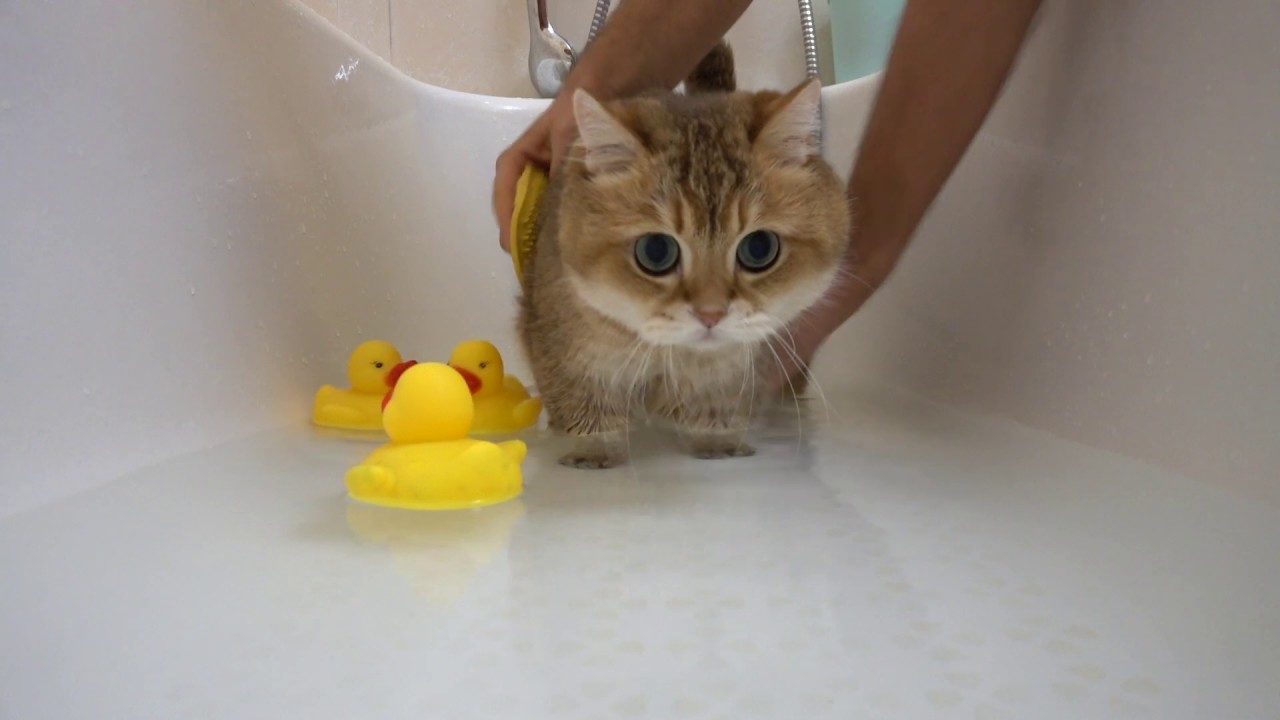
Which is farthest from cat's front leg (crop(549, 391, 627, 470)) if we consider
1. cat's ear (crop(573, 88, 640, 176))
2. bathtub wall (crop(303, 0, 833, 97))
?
bathtub wall (crop(303, 0, 833, 97))

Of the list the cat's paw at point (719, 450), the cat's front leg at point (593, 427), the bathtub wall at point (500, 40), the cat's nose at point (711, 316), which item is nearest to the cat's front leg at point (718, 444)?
the cat's paw at point (719, 450)

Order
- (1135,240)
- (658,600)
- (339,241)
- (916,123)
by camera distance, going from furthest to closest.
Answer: (339,241), (916,123), (1135,240), (658,600)

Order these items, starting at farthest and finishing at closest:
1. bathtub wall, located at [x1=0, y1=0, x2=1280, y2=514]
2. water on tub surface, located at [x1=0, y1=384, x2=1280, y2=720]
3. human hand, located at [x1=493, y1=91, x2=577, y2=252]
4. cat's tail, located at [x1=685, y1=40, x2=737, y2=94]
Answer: cat's tail, located at [x1=685, y1=40, x2=737, y2=94], human hand, located at [x1=493, y1=91, x2=577, y2=252], bathtub wall, located at [x1=0, y1=0, x2=1280, y2=514], water on tub surface, located at [x1=0, y1=384, x2=1280, y2=720]

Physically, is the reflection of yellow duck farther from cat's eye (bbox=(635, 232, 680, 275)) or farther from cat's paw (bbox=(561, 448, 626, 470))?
cat's eye (bbox=(635, 232, 680, 275))

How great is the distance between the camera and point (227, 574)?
0.75 metres

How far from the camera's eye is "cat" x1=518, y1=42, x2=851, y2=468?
105cm

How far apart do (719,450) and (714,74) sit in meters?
0.84

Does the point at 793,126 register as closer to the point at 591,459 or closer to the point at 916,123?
the point at 916,123

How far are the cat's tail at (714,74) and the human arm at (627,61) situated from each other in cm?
17

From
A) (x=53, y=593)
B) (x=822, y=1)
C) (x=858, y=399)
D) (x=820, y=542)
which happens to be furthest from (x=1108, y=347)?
(x=822, y=1)

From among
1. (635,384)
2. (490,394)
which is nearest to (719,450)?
(635,384)

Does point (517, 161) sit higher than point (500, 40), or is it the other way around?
point (500, 40)

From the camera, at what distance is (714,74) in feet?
5.59

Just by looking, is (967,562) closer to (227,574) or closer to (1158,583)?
(1158,583)
